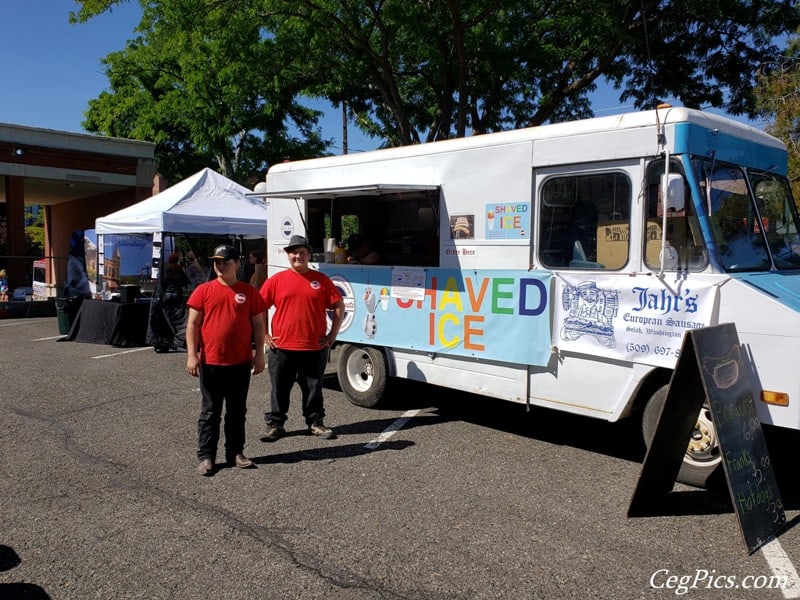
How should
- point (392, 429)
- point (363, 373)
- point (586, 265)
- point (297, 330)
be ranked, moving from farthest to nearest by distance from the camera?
1. point (363, 373)
2. point (392, 429)
3. point (297, 330)
4. point (586, 265)

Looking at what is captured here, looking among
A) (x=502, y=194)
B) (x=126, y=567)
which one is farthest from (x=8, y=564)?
(x=502, y=194)

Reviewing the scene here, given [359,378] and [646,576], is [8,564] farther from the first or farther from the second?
[359,378]

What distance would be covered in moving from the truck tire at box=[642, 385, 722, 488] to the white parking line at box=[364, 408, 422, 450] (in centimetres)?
228

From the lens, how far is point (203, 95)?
20.6 metres

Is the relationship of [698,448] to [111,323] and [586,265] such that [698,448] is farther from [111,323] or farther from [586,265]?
[111,323]

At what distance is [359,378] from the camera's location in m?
7.35

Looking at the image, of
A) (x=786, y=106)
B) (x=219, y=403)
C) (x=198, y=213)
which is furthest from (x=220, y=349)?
(x=786, y=106)

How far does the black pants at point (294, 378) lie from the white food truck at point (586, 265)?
1.01 m

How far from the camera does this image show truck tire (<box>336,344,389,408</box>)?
697cm

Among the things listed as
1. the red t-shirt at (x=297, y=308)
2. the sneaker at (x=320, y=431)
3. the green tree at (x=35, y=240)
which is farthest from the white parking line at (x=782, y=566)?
the green tree at (x=35, y=240)

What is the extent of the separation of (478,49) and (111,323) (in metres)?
9.13

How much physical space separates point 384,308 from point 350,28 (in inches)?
334

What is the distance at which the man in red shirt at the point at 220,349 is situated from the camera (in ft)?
16.4

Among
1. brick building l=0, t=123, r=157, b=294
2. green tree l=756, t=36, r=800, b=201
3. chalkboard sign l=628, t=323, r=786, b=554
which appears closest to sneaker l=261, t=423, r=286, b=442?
chalkboard sign l=628, t=323, r=786, b=554
